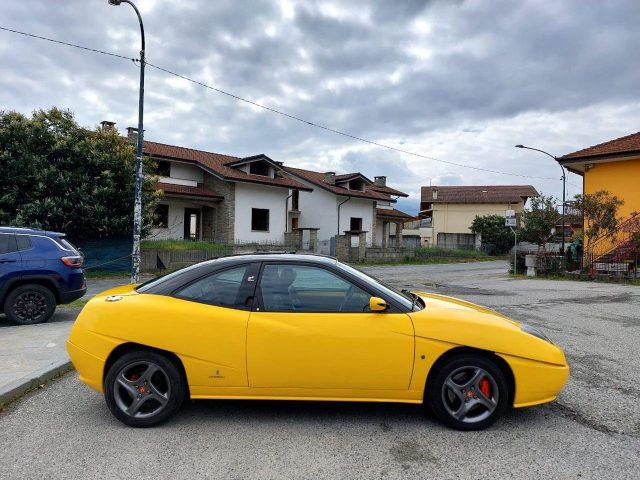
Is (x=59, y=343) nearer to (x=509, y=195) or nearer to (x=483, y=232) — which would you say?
(x=483, y=232)

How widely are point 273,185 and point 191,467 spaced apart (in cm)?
2548

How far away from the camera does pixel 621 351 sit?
639cm

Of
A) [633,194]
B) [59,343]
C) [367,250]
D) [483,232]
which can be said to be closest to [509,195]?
[483,232]

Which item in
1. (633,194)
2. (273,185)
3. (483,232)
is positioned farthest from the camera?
(483,232)

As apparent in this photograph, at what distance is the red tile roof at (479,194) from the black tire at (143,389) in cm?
5443

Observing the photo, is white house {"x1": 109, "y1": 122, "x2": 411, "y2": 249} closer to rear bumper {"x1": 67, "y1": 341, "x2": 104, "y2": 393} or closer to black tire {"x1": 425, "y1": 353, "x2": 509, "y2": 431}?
rear bumper {"x1": 67, "y1": 341, "x2": 104, "y2": 393}

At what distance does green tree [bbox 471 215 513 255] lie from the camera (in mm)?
45156

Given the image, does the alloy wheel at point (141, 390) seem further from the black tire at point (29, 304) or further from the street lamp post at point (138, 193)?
the street lamp post at point (138, 193)

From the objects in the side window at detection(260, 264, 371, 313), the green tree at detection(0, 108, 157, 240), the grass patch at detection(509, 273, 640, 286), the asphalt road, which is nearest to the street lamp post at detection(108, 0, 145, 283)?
the green tree at detection(0, 108, 157, 240)

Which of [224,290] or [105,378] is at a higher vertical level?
[224,290]

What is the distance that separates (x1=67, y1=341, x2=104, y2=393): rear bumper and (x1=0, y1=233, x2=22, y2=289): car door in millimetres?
4977

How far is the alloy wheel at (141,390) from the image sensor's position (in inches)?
150

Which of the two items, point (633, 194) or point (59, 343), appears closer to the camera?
point (59, 343)

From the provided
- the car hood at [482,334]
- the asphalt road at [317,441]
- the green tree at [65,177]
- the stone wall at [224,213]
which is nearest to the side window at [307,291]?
the car hood at [482,334]
